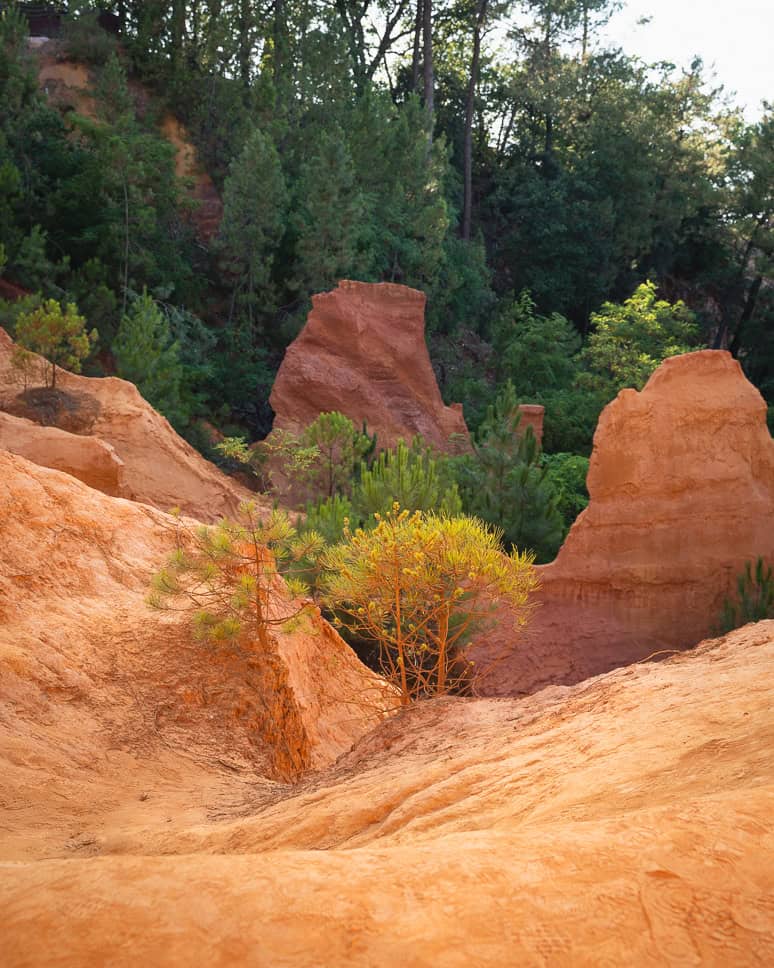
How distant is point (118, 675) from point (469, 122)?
30.9 metres

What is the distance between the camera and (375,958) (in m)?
1.88

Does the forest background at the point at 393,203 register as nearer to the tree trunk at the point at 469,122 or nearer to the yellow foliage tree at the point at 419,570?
the tree trunk at the point at 469,122

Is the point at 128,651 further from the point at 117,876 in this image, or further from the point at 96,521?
the point at 117,876

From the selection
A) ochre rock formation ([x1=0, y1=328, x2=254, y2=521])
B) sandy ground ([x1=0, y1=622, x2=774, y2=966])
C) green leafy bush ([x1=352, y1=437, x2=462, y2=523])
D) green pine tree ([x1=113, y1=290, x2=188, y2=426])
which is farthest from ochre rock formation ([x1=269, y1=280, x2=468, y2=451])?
sandy ground ([x1=0, y1=622, x2=774, y2=966])

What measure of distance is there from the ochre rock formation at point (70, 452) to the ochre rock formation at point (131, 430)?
2.04m

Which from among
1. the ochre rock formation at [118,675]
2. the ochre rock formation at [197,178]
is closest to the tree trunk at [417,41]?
the ochre rock formation at [197,178]

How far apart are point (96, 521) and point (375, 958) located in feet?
23.6

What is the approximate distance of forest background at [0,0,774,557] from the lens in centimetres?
2308

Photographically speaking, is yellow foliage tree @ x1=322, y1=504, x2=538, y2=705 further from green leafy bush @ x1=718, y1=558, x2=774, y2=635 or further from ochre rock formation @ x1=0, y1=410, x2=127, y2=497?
ochre rock formation @ x1=0, y1=410, x2=127, y2=497

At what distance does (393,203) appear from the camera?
28.2 metres

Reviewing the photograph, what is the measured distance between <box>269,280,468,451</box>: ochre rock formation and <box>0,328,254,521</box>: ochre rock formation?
6.42 meters

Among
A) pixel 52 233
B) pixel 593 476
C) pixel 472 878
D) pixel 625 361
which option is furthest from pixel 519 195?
pixel 472 878

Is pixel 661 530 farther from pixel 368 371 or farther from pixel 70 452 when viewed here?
pixel 368 371

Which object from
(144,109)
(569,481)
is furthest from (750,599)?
(144,109)
